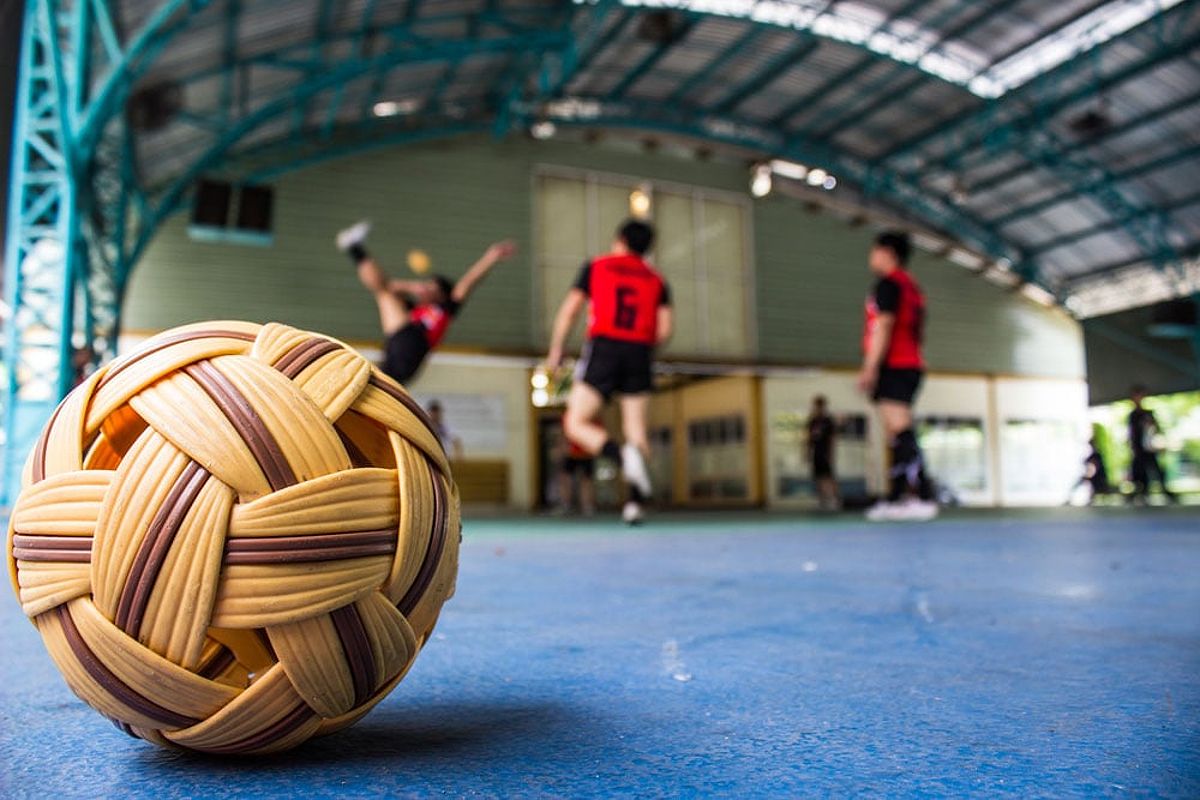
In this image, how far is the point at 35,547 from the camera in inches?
36.7

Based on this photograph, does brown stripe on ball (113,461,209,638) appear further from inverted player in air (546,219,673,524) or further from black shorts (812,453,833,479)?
black shorts (812,453,833,479)

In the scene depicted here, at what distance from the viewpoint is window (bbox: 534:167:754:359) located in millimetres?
17953

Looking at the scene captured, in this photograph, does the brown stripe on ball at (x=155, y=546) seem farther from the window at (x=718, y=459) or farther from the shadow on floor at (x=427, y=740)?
the window at (x=718, y=459)

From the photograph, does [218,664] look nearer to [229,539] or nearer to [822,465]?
[229,539]

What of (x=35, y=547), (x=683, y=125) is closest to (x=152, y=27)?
(x=35, y=547)

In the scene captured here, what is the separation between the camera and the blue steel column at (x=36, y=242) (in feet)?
28.4

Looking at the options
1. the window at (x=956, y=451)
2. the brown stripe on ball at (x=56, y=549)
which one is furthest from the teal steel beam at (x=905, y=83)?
the brown stripe on ball at (x=56, y=549)

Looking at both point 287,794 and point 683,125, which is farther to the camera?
point 683,125

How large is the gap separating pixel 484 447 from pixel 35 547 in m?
16.0

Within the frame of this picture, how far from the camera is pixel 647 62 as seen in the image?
16391mm

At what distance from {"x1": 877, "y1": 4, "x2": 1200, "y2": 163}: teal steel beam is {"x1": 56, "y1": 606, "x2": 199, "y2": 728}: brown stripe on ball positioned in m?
17.4

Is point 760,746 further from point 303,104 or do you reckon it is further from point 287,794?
point 303,104

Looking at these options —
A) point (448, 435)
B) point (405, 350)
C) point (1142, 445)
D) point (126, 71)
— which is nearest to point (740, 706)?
point (405, 350)

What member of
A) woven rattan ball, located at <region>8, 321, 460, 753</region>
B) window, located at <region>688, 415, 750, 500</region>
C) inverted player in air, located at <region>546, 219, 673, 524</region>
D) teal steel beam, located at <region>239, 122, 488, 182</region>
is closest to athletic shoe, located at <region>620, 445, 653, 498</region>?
inverted player in air, located at <region>546, 219, 673, 524</region>
